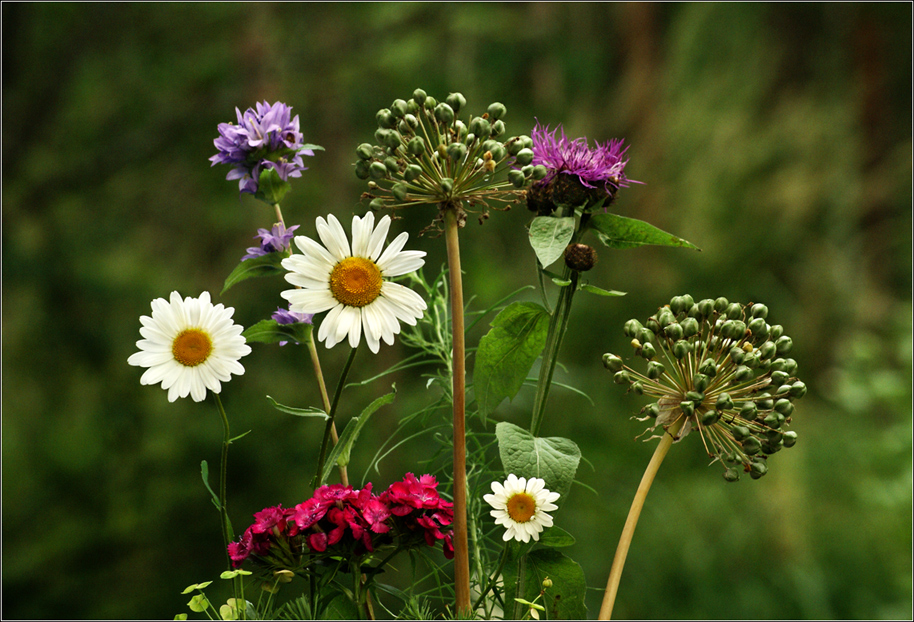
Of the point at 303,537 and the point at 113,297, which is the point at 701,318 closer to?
the point at 303,537

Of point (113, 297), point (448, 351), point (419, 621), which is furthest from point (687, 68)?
point (419, 621)

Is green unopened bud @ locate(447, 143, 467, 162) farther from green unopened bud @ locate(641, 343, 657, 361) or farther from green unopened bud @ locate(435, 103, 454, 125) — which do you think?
green unopened bud @ locate(641, 343, 657, 361)

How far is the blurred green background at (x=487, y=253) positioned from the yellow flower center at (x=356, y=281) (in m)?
1.36

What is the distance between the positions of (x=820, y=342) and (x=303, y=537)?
2.23 meters

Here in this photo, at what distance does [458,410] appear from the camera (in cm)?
41

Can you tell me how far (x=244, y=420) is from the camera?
192cm

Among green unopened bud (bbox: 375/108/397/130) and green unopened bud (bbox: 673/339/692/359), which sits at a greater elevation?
green unopened bud (bbox: 375/108/397/130)

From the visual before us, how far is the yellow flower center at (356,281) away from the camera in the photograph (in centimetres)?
38

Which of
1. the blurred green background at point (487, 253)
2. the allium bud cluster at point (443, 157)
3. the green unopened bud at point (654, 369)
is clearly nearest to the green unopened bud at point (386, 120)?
the allium bud cluster at point (443, 157)

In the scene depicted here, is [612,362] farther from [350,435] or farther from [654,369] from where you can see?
[350,435]

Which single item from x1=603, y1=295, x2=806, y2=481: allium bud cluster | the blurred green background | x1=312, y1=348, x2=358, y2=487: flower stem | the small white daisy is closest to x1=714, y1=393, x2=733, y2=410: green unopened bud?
x1=603, y1=295, x2=806, y2=481: allium bud cluster

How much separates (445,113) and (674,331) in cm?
18

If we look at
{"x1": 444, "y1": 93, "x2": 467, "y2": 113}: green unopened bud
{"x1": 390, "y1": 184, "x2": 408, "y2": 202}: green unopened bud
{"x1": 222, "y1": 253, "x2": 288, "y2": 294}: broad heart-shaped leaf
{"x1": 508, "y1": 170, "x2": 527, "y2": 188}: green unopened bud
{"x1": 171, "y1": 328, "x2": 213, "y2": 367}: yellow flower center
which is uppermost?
{"x1": 444, "y1": 93, "x2": 467, "y2": 113}: green unopened bud

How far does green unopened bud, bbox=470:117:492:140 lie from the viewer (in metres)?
0.41
